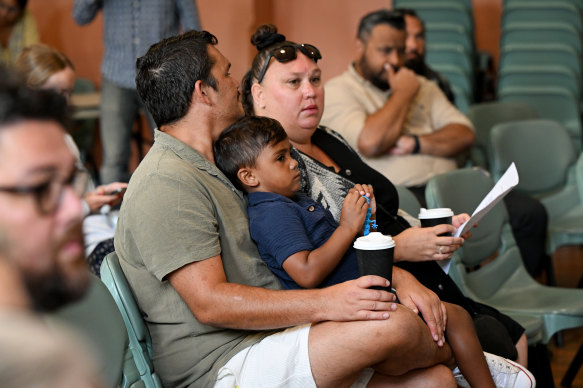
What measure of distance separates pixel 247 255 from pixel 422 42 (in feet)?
9.56

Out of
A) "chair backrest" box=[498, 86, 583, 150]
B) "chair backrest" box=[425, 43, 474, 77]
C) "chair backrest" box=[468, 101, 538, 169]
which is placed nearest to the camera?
"chair backrest" box=[468, 101, 538, 169]

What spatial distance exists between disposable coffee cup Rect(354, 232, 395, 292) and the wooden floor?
1.70m

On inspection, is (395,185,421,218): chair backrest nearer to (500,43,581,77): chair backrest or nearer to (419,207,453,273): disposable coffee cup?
(419,207,453,273): disposable coffee cup

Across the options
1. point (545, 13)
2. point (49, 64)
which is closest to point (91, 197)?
point (49, 64)

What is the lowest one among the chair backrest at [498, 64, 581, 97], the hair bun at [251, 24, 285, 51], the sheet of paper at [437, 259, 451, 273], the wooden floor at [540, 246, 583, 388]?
the wooden floor at [540, 246, 583, 388]

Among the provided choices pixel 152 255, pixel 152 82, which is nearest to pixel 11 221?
pixel 152 255

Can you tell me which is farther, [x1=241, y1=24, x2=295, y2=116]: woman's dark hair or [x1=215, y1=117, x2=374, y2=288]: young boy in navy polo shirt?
[x1=241, y1=24, x2=295, y2=116]: woman's dark hair

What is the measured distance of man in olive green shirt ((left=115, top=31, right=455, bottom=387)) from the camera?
1615 mm

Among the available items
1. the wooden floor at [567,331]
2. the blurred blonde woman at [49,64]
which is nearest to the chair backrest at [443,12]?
the wooden floor at [567,331]

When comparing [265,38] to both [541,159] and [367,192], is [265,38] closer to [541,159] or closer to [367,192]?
[367,192]

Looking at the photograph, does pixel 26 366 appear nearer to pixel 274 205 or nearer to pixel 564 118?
pixel 274 205

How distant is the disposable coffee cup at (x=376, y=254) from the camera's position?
1.66m

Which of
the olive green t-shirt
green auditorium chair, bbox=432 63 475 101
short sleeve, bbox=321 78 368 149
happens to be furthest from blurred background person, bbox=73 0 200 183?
the olive green t-shirt

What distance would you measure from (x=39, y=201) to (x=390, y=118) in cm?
263
